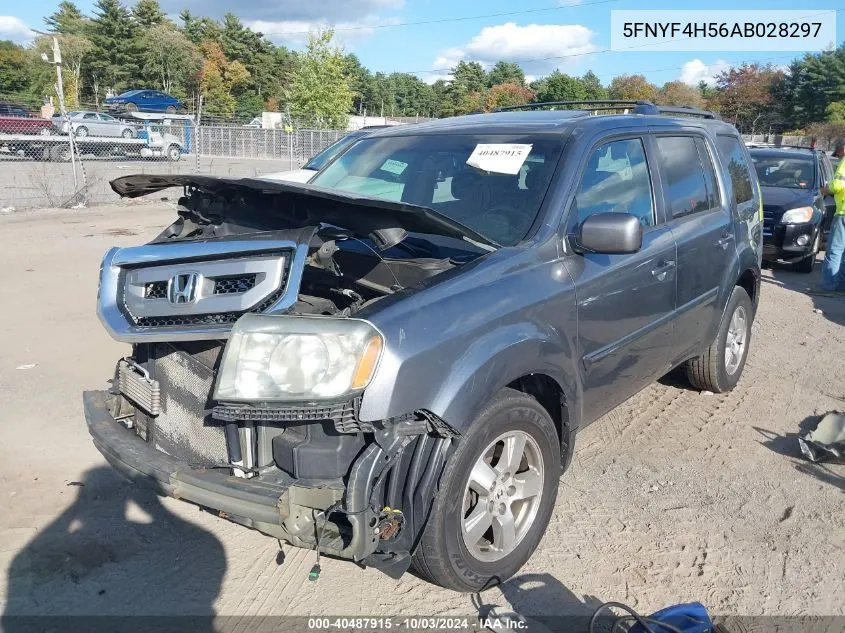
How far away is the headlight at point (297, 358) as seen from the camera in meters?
2.38

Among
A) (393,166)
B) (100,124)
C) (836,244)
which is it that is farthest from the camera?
(100,124)

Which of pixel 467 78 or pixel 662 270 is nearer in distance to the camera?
pixel 662 270

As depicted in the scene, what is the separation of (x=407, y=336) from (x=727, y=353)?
3.65 metres

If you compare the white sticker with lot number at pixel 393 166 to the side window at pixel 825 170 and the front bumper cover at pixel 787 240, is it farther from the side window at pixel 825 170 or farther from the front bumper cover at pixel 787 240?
the side window at pixel 825 170

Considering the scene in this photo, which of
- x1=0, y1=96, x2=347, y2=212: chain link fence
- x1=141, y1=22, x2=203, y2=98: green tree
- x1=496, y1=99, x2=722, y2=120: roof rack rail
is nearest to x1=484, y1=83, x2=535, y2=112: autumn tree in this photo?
x1=141, y1=22, x2=203, y2=98: green tree

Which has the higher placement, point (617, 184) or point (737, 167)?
point (737, 167)

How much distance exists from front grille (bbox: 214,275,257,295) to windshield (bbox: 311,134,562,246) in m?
1.21

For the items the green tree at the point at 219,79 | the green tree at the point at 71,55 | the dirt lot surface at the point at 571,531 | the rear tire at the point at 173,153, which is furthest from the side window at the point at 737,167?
the green tree at the point at 219,79

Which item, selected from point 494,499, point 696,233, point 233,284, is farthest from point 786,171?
point 233,284

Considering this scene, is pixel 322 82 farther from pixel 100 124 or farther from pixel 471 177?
pixel 471 177

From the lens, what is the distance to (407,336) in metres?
2.49

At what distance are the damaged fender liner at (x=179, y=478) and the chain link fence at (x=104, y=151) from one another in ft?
43.5

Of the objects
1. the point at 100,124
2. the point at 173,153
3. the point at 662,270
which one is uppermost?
the point at 100,124

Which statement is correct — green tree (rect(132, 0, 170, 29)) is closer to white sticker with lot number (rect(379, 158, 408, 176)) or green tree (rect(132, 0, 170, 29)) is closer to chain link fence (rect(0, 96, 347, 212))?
chain link fence (rect(0, 96, 347, 212))
